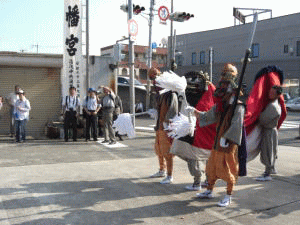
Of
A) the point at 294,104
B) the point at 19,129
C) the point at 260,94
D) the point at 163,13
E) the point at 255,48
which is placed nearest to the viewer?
the point at 260,94

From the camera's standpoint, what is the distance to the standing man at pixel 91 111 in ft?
37.4

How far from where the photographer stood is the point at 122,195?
542 centimetres

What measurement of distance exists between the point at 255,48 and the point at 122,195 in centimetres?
3550

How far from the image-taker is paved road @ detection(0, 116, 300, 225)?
451 centimetres

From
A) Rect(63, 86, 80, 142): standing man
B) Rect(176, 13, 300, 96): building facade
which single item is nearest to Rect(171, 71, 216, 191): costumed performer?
Rect(63, 86, 80, 142): standing man

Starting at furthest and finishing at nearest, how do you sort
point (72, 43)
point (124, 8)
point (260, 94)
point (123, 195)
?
1. point (124, 8)
2. point (72, 43)
3. point (260, 94)
4. point (123, 195)

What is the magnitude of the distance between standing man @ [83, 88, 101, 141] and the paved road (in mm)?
2960

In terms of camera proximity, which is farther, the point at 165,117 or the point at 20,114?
the point at 20,114

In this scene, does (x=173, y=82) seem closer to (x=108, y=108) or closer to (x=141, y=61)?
(x=108, y=108)

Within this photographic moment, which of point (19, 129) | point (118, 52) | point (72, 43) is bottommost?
point (19, 129)

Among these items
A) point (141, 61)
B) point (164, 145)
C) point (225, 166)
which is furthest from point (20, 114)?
point (141, 61)

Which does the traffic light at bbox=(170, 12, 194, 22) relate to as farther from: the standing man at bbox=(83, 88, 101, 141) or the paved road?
the paved road

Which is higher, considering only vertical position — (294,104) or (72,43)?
(72,43)

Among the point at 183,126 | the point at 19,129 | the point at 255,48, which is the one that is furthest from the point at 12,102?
the point at 255,48
